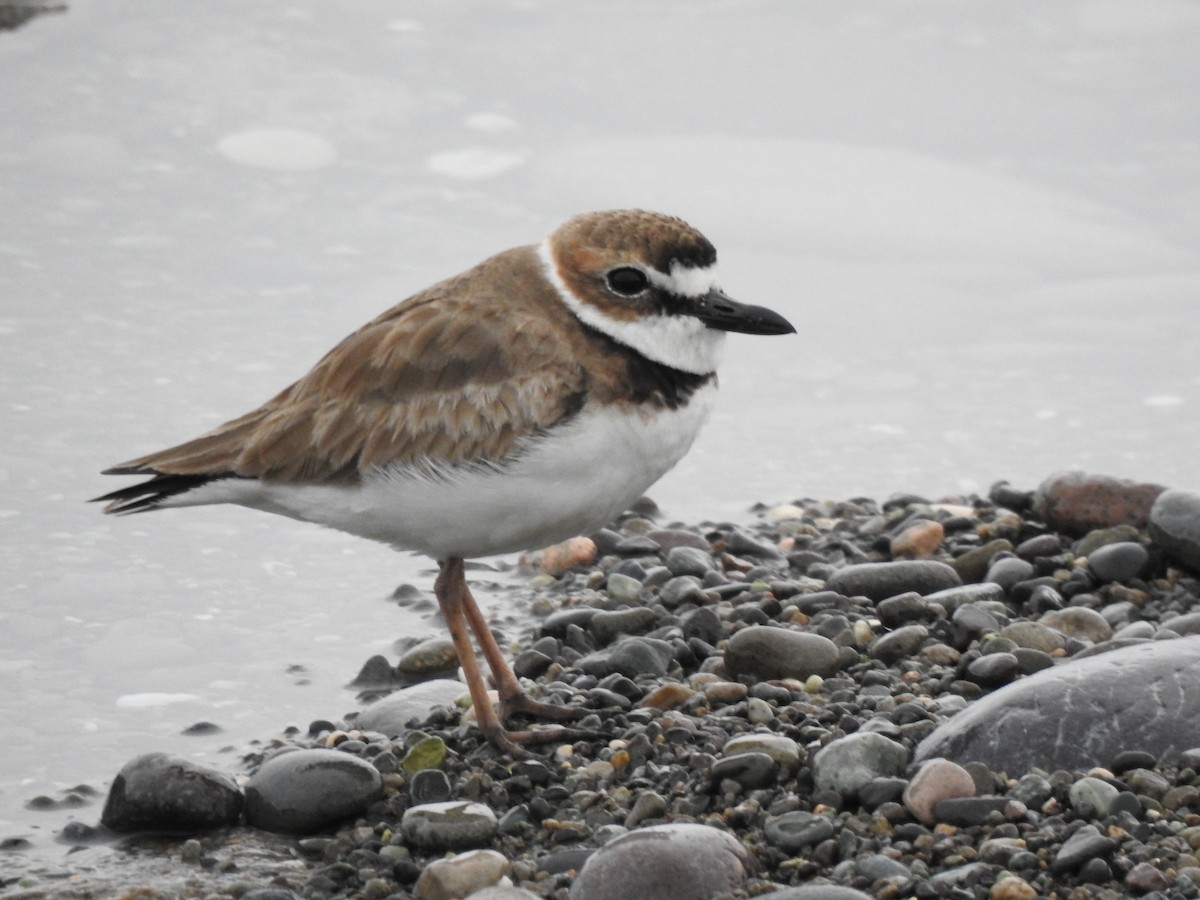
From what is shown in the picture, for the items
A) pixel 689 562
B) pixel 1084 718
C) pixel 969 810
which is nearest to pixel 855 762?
pixel 969 810

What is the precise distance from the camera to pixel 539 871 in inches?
195

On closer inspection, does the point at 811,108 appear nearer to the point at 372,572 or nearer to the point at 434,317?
the point at 372,572

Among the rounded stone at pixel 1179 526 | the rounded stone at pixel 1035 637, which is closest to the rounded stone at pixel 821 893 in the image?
the rounded stone at pixel 1035 637

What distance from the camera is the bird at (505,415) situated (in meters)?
5.52

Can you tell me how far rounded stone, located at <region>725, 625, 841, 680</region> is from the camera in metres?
6.13

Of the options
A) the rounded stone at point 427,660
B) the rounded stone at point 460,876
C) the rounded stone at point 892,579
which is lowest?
the rounded stone at point 460,876

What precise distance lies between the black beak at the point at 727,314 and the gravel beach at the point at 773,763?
1.21 m

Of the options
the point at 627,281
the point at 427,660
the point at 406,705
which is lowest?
the point at 406,705

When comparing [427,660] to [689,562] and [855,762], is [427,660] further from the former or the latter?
[855,762]

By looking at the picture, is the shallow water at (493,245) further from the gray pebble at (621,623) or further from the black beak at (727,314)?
the black beak at (727,314)

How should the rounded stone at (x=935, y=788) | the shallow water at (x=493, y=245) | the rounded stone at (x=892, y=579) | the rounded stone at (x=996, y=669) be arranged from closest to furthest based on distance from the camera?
the rounded stone at (x=935, y=788) < the rounded stone at (x=996, y=669) < the rounded stone at (x=892, y=579) < the shallow water at (x=493, y=245)

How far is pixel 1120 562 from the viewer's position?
698 cm

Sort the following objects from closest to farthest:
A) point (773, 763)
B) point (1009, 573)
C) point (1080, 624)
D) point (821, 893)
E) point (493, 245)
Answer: point (821, 893) < point (773, 763) < point (1080, 624) < point (1009, 573) < point (493, 245)

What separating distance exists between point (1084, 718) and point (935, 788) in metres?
0.59
